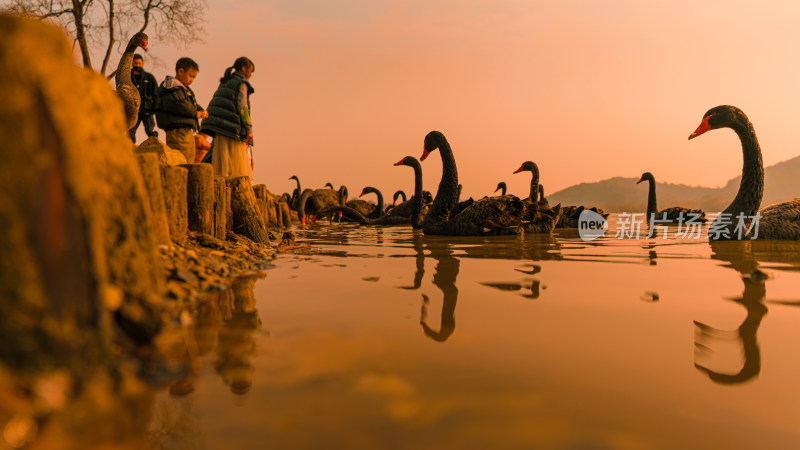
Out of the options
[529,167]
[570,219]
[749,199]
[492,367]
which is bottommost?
[492,367]

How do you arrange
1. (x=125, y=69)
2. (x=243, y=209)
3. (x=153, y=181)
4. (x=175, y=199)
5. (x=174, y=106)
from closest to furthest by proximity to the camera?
(x=153, y=181), (x=175, y=199), (x=243, y=209), (x=125, y=69), (x=174, y=106)

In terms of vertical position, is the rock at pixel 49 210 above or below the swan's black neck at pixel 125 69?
below

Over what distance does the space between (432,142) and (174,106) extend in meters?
4.75

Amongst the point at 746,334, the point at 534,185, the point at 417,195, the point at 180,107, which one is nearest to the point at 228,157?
the point at 180,107

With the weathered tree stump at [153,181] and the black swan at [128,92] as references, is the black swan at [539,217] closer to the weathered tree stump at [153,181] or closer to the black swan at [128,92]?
the black swan at [128,92]

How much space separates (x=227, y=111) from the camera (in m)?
7.04

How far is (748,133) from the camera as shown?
7.56 meters

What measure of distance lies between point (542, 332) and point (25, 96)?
2.12m

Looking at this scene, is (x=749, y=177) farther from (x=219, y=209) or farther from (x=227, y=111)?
(x=227, y=111)

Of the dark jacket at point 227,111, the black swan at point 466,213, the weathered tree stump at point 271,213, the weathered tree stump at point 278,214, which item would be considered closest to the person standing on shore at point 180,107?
the dark jacket at point 227,111

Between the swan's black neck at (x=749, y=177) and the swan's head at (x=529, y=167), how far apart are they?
16.6 ft

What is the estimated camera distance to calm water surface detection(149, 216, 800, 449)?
122 cm

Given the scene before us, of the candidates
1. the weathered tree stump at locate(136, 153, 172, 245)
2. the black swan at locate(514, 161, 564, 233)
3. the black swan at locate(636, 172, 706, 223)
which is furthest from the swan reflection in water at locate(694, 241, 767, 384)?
the black swan at locate(636, 172, 706, 223)

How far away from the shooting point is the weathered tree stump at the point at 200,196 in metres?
4.01
